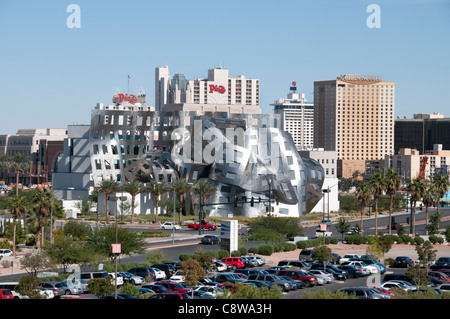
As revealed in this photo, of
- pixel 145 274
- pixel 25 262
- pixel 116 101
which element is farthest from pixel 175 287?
pixel 116 101

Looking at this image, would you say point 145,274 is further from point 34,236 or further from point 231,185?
point 231,185

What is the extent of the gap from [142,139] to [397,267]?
83703 mm

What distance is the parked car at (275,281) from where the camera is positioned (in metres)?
55.5

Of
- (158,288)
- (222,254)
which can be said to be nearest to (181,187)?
(222,254)

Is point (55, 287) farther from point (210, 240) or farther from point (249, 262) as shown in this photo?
point (210, 240)

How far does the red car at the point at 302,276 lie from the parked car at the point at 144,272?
9644 millimetres

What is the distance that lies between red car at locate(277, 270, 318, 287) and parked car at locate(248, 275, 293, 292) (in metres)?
2.77

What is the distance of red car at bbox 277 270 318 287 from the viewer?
58.9 meters

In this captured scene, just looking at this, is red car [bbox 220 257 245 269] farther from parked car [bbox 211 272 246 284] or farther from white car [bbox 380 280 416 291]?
white car [bbox 380 280 416 291]

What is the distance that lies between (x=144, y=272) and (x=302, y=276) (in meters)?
12.0

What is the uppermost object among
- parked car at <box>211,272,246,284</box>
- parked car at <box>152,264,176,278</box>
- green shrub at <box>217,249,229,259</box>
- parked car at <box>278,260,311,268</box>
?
parked car at <box>211,272,246,284</box>

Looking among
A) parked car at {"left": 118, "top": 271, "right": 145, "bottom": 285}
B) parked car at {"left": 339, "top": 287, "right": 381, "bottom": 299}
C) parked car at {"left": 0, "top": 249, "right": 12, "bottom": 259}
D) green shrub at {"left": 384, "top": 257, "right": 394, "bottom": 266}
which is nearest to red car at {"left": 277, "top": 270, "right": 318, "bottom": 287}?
parked car at {"left": 118, "top": 271, "right": 145, "bottom": 285}

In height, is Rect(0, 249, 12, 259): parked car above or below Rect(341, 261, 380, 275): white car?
below

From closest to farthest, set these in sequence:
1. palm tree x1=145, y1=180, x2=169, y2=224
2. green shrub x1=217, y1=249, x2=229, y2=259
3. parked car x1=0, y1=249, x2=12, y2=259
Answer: green shrub x1=217, y1=249, x2=229, y2=259 < parked car x1=0, y1=249, x2=12, y2=259 < palm tree x1=145, y1=180, x2=169, y2=224
